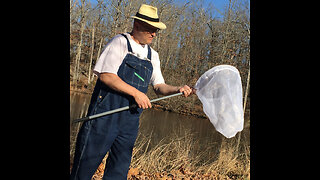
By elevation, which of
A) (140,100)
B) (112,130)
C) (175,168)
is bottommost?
(175,168)

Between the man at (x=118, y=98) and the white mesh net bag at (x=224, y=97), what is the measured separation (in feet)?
0.59

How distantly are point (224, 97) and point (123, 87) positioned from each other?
795mm

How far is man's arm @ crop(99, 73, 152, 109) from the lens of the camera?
1.86 m

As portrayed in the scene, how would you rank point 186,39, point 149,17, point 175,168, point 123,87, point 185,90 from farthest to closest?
1. point 186,39
2. point 175,168
3. point 185,90
4. point 149,17
5. point 123,87

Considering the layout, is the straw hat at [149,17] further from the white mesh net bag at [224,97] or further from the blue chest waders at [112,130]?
the white mesh net bag at [224,97]

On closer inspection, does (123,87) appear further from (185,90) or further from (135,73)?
(185,90)

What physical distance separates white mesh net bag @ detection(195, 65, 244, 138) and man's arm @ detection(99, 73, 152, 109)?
0.52 metres

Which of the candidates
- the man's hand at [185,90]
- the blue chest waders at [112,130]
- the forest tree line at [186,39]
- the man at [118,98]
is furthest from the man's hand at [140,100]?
the forest tree line at [186,39]

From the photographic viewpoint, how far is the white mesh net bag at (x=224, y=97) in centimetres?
212

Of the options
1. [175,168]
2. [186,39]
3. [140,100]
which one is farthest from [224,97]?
[186,39]

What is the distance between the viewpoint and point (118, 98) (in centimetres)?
195

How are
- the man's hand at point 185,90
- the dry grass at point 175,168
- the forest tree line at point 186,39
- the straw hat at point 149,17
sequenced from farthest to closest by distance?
the forest tree line at point 186,39 → the dry grass at point 175,168 → the man's hand at point 185,90 → the straw hat at point 149,17
